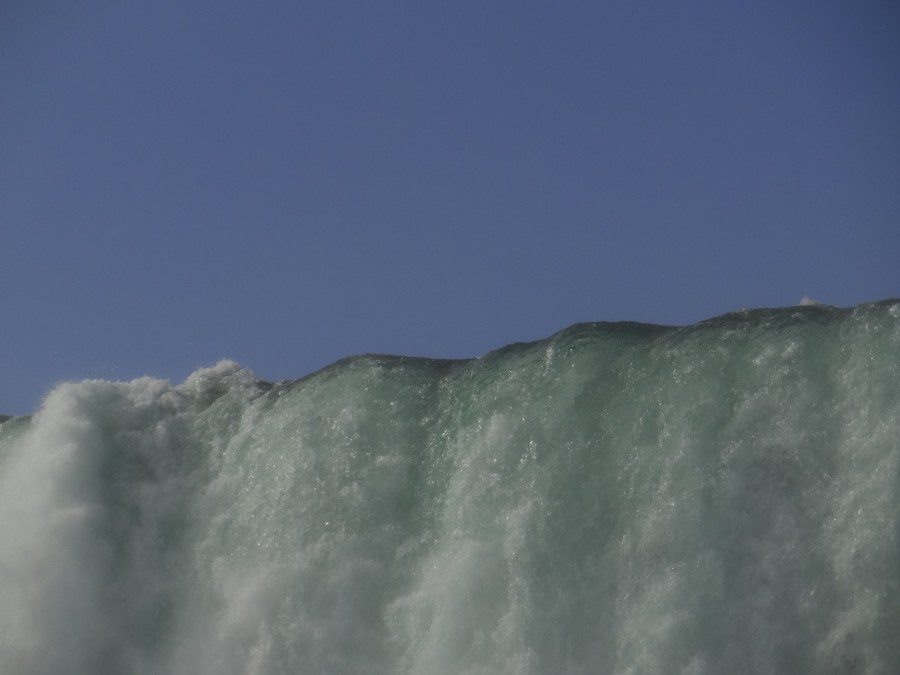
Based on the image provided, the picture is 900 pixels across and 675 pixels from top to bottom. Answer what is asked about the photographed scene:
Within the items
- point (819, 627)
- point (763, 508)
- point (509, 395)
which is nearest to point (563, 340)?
point (509, 395)

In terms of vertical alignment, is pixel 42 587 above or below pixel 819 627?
above

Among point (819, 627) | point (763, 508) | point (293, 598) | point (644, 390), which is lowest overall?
point (819, 627)

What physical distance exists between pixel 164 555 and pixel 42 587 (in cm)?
128

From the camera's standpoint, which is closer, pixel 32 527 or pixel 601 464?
pixel 601 464

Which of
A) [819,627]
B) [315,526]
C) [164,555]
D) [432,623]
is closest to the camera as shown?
[819,627]

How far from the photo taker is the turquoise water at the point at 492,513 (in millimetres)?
10047

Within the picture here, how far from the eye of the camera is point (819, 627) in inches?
384

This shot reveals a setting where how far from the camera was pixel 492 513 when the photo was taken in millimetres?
11336

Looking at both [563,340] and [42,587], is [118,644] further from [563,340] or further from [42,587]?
[563,340]

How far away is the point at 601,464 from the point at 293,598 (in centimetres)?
305

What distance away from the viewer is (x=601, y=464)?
11195mm

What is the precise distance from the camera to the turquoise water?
10047 mm

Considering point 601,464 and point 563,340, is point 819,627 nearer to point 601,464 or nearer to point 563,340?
point 601,464

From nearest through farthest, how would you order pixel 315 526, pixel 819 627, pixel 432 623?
pixel 819 627
pixel 432 623
pixel 315 526
